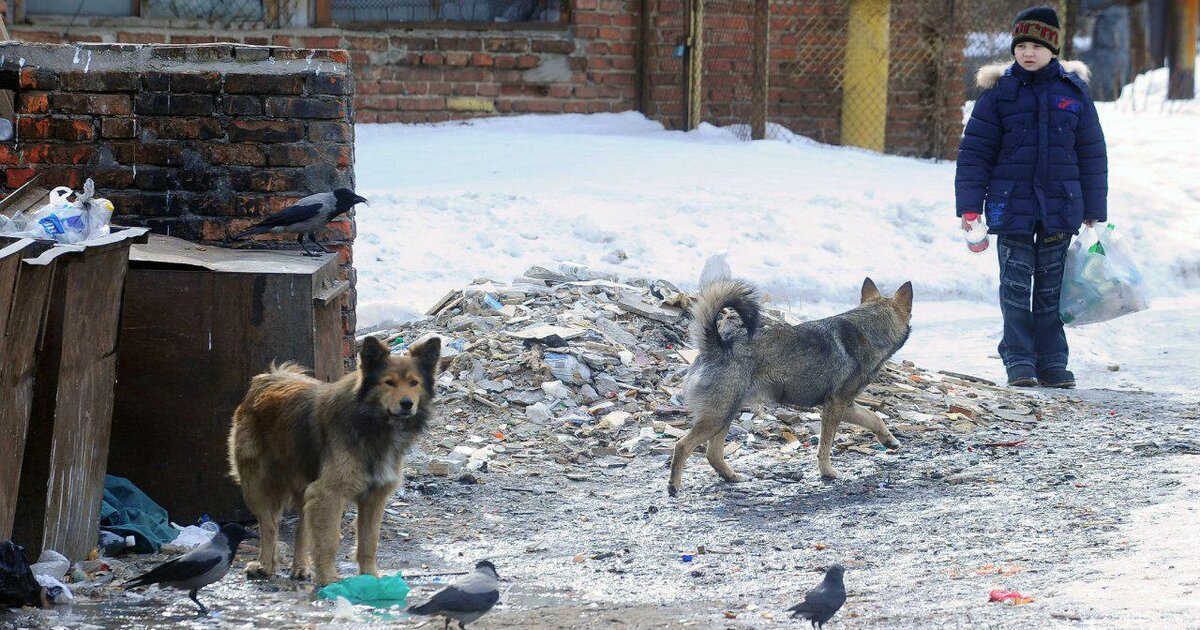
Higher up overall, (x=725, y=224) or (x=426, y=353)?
(x=426, y=353)

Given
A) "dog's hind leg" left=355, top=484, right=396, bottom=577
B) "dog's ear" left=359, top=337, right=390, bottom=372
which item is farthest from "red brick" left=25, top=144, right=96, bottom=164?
"dog's hind leg" left=355, top=484, right=396, bottom=577

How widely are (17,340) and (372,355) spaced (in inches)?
47.5

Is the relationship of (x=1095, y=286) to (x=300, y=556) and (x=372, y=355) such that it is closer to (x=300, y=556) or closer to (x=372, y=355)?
(x=372, y=355)

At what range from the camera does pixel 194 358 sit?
230 inches

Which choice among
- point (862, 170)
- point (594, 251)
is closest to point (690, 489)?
point (594, 251)

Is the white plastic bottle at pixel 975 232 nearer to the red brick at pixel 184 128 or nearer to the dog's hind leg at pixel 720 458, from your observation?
the dog's hind leg at pixel 720 458

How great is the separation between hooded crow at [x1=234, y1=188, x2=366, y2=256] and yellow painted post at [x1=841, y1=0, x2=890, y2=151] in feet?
31.3

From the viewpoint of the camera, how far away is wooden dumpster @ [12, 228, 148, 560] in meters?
4.88

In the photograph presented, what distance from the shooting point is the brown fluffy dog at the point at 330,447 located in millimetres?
5012

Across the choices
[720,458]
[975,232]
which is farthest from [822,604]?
[975,232]

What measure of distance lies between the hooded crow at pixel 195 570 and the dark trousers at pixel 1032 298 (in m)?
5.74

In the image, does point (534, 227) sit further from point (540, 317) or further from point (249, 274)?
point (249, 274)

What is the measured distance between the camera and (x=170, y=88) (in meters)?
6.62

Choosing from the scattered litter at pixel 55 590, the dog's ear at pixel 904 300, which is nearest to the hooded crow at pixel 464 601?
the scattered litter at pixel 55 590
